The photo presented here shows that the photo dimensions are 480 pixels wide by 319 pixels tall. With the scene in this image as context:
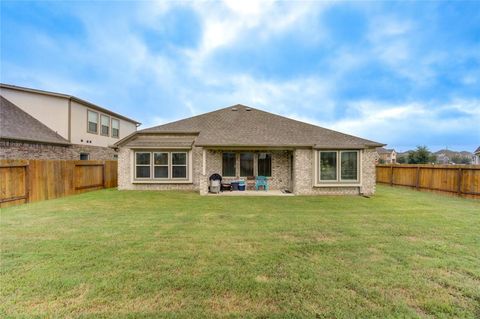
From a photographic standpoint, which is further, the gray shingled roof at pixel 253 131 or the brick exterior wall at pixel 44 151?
the brick exterior wall at pixel 44 151

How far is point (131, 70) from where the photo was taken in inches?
721

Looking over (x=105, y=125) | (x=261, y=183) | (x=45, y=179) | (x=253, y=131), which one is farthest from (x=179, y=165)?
(x=105, y=125)

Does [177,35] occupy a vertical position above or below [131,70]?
above

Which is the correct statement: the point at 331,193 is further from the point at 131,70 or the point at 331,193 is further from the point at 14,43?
the point at 14,43

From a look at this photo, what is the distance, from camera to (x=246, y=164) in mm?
13039

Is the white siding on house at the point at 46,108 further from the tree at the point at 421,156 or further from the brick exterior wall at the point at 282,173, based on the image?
the tree at the point at 421,156

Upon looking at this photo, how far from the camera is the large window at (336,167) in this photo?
1131cm

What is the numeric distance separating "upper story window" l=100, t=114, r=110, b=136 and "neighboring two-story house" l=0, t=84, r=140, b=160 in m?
0.08

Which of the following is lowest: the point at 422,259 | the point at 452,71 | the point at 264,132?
the point at 422,259

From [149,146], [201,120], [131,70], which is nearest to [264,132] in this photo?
[201,120]

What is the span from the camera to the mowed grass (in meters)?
2.64

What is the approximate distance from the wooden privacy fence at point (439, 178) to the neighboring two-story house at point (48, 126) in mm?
22335

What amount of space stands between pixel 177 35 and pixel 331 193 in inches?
590

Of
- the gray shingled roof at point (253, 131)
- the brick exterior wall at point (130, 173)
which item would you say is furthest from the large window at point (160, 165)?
the gray shingled roof at point (253, 131)
